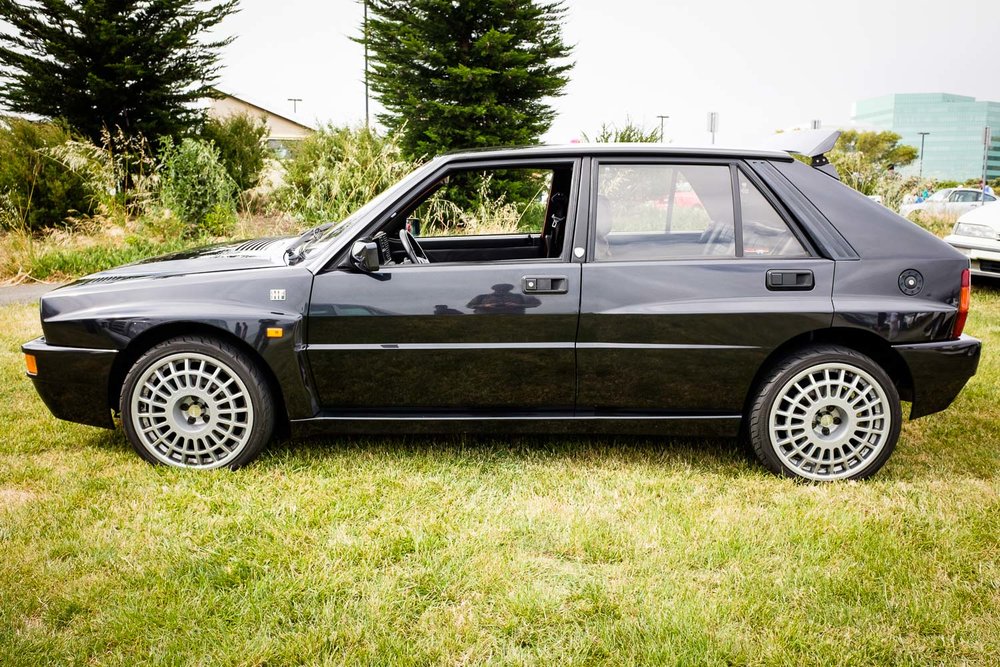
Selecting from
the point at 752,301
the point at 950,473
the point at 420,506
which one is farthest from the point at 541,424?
the point at 950,473

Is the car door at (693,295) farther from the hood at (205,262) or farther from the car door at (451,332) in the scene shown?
the hood at (205,262)

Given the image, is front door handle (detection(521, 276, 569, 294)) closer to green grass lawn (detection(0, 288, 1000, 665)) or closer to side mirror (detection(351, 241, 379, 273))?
side mirror (detection(351, 241, 379, 273))

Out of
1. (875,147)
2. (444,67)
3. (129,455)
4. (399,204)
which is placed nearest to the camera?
(399,204)

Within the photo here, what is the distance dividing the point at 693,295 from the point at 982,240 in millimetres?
7211

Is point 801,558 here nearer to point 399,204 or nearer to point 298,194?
point 399,204

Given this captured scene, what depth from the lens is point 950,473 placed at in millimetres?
3617

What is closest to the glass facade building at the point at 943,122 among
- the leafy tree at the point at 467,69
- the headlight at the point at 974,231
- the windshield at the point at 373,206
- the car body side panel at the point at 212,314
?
the leafy tree at the point at 467,69

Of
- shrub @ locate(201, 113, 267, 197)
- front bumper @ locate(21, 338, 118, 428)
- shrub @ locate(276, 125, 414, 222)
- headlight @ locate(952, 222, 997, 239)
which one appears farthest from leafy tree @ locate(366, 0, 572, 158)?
front bumper @ locate(21, 338, 118, 428)

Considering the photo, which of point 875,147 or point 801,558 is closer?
point 801,558


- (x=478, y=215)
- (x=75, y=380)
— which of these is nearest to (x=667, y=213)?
(x=75, y=380)

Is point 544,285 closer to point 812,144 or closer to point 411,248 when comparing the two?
point 411,248

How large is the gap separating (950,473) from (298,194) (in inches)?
333

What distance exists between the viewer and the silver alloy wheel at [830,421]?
3428 millimetres

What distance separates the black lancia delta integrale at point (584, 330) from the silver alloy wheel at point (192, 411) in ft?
Answer: 0.03
